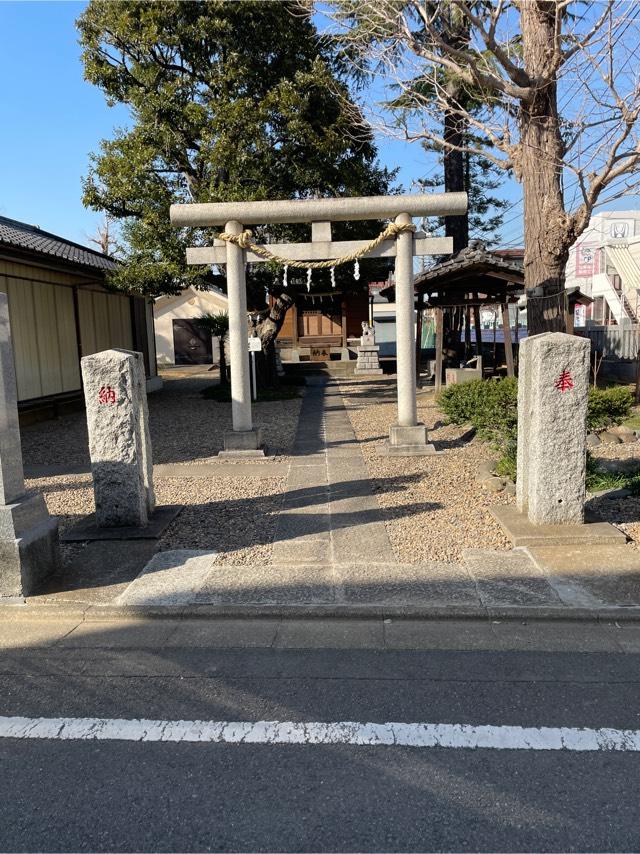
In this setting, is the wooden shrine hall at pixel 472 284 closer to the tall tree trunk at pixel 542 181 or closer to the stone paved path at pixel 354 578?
the tall tree trunk at pixel 542 181

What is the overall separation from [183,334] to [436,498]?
2776cm

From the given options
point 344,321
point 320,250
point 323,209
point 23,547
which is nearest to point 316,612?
point 23,547

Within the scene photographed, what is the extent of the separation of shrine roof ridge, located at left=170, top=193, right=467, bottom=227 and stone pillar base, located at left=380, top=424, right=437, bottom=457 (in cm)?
313

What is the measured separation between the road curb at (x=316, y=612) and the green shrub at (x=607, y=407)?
21.3 feet

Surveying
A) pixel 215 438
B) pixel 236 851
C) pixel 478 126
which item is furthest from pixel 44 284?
pixel 236 851

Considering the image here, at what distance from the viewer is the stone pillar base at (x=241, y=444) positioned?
9336 millimetres

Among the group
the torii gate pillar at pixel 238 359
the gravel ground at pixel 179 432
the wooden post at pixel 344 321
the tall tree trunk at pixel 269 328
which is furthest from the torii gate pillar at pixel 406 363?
the wooden post at pixel 344 321

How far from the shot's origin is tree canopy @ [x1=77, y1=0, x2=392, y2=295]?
514 inches

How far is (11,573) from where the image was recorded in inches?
181

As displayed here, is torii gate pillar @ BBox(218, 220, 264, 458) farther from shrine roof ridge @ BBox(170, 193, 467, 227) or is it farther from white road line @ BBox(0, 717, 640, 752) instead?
white road line @ BBox(0, 717, 640, 752)

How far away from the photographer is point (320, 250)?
9289 millimetres

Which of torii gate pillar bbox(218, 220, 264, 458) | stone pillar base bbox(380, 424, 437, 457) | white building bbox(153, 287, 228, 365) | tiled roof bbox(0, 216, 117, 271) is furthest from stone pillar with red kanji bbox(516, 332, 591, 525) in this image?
white building bbox(153, 287, 228, 365)

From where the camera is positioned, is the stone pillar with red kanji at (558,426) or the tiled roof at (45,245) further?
the tiled roof at (45,245)

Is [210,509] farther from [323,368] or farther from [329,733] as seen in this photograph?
[323,368]
